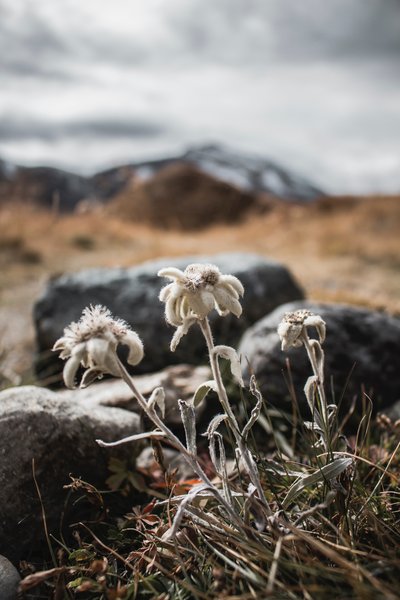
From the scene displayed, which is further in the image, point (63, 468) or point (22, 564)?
point (63, 468)

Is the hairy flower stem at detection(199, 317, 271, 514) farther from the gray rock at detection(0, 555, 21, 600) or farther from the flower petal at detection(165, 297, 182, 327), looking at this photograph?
the gray rock at detection(0, 555, 21, 600)

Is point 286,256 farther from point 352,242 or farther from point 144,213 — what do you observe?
point 144,213

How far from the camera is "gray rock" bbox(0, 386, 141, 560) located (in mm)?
1933

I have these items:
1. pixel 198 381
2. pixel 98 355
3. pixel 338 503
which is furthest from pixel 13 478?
pixel 198 381

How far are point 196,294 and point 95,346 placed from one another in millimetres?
325

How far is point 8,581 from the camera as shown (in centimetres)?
169

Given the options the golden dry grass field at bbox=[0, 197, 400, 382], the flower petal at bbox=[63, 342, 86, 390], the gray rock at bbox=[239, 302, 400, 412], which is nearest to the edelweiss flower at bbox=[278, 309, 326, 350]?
the flower petal at bbox=[63, 342, 86, 390]

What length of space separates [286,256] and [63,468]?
29.1 feet

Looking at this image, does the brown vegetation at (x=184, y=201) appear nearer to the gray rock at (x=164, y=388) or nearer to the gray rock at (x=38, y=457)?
the gray rock at (x=164, y=388)

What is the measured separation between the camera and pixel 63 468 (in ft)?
6.79

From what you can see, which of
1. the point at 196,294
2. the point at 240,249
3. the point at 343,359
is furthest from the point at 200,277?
the point at 240,249

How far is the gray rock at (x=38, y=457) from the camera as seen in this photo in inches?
76.1

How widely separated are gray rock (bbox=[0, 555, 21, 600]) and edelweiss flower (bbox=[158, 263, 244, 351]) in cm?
100

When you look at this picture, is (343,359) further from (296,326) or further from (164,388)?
(296,326)
